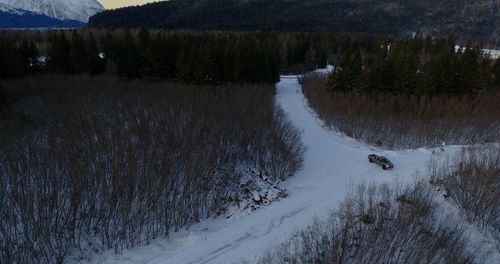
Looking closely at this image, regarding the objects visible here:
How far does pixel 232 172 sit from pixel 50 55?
55.5 metres

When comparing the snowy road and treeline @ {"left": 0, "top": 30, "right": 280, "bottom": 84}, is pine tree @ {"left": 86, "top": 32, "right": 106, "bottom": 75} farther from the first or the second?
the snowy road

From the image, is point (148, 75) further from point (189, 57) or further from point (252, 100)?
point (252, 100)

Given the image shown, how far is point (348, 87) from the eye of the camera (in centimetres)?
5800

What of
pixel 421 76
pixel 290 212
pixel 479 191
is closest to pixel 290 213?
pixel 290 212

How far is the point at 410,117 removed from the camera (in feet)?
149

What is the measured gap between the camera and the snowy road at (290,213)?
16672 mm

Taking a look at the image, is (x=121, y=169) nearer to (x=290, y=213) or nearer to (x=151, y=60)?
(x=290, y=213)

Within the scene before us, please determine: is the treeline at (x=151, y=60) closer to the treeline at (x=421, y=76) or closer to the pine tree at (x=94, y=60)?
the pine tree at (x=94, y=60)

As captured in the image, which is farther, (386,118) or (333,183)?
(386,118)

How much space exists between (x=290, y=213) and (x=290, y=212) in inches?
5.1

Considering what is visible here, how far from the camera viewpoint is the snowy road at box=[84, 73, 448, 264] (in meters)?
16.7

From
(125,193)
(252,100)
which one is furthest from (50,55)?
(125,193)

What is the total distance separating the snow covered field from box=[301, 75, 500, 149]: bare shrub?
13.6 feet

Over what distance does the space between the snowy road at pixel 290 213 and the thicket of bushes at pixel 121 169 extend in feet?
3.34
